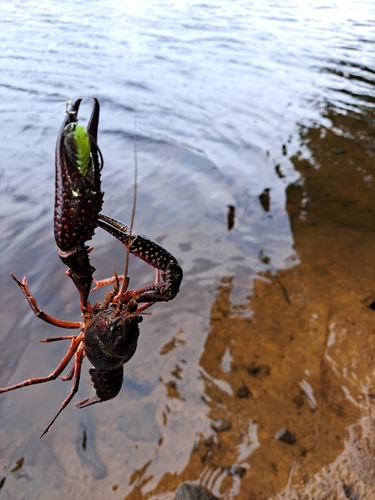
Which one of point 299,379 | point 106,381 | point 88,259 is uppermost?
point 88,259

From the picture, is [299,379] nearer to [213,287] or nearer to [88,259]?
[213,287]

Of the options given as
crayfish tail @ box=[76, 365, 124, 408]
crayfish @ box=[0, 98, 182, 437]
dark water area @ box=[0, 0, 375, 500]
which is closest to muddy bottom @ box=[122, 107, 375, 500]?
dark water area @ box=[0, 0, 375, 500]

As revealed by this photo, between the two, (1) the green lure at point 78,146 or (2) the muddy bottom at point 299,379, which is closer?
(1) the green lure at point 78,146

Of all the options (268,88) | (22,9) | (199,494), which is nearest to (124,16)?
(22,9)

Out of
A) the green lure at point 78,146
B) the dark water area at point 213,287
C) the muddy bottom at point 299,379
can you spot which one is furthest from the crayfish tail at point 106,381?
the green lure at point 78,146

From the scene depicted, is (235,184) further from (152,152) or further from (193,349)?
(193,349)

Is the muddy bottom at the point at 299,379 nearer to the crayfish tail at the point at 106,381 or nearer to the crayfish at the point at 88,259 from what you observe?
the crayfish tail at the point at 106,381

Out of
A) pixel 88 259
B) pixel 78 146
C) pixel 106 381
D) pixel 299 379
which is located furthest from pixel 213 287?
pixel 78 146
